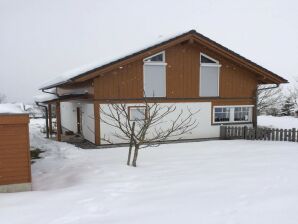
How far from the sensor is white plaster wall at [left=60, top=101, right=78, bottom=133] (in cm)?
1879

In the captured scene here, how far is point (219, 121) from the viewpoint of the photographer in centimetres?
1667

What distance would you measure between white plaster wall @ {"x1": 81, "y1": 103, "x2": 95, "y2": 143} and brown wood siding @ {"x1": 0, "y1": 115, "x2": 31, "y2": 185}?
6.60 metres

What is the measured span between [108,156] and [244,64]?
9.67m

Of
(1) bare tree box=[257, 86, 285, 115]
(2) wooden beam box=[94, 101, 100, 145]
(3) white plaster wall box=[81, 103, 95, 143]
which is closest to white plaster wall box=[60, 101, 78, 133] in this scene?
(3) white plaster wall box=[81, 103, 95, 143]

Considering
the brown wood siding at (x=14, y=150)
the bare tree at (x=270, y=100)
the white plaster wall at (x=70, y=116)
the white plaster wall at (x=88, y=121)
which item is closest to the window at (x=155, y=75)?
the white plaster wall at (x=88, y=121)

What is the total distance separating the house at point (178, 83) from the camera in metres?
14.1

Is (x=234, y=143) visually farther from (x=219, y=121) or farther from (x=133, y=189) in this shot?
(x=133, y=189)

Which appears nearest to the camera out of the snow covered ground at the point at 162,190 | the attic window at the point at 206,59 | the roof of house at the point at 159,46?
the snow covered ground at the point at 162,190

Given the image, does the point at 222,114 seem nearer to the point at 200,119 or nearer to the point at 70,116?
the point at 200,119

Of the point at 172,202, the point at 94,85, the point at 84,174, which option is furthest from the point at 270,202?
the point at 94,85

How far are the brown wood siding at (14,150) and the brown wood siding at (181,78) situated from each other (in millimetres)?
6394

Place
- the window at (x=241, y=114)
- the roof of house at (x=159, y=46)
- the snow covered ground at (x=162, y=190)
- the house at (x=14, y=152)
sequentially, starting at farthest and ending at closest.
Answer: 1. the window at (x=241, y=114)
2. the roof of house at (x=159, y=46)
3. the house at (x=14, y=152)
4. the snow covered ground at (x=162, y=190)

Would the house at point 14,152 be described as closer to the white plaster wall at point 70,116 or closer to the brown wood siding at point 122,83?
the brown wood siding at point 122,83

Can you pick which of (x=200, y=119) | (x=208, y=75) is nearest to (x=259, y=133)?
(x=200, y=119)
